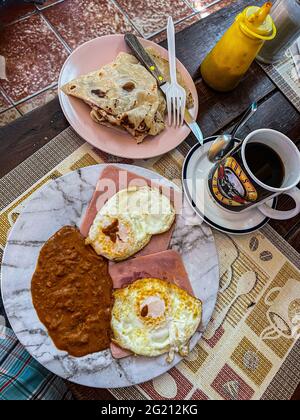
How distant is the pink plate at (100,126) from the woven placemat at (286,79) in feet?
1.00

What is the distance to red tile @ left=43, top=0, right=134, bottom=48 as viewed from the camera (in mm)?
1551

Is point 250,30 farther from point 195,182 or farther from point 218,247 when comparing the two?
point 218,247

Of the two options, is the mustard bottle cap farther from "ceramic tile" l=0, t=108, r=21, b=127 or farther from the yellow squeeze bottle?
"ceramic tile" l=0, t=108, r=21, b=127

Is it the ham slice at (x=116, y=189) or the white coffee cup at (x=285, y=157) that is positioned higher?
the white coffee cup at (x=285, y=157)

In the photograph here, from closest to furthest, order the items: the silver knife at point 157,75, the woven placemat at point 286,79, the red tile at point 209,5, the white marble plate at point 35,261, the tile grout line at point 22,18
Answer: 1. the white marble plate at point 35,261
2. the silver knife at point 157,75
3. the woven placemat at point 286,79
4. the tile grout line at point 22,18
5. the red tile at point 209,5

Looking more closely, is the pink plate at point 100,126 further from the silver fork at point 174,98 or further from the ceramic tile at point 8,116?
the ceramic tile at point 8,116

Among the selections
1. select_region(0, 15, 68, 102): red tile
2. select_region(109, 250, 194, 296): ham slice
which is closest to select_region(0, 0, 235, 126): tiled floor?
select_region(0, 15, 68, 102): red tile

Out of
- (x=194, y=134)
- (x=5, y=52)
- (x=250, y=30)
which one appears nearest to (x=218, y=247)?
(x=194, y=134)

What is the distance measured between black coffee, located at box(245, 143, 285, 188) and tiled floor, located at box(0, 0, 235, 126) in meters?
0.76

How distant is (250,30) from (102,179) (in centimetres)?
56

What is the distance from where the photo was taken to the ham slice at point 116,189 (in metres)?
1.07

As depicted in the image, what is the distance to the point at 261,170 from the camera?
1.04 metres

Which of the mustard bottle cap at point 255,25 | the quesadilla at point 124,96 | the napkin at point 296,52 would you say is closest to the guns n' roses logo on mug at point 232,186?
the quesadilla at point 124,96

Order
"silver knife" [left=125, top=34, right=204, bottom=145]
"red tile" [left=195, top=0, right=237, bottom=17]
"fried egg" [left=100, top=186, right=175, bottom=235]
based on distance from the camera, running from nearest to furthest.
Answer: "fried egg" [left=100, top=186, right=175, bottom=235] < "silver knife" [left=125, top=34, right=204, bottom=145] < "red tile" [left=195, top=0, right=237, bottom=17]
